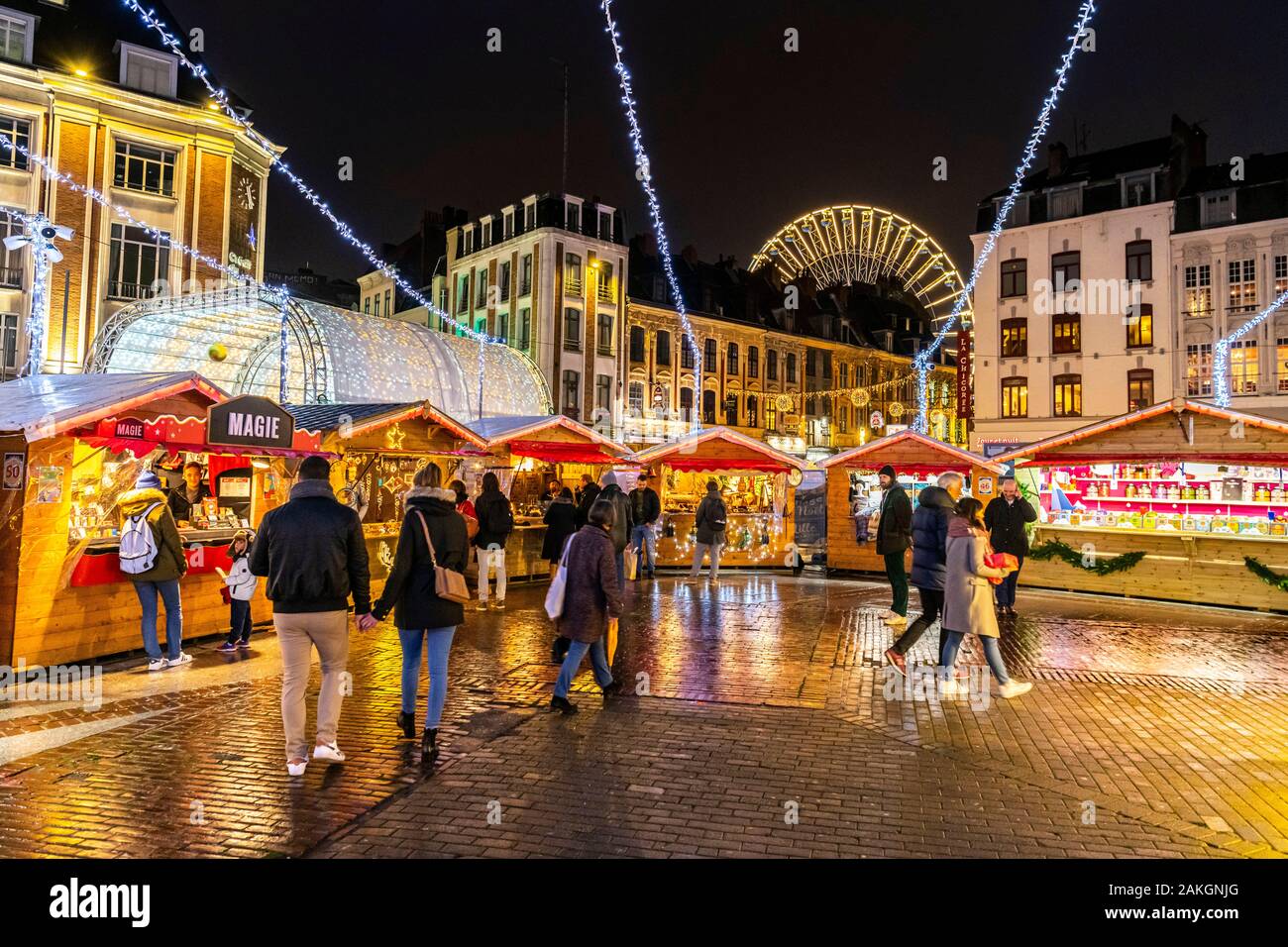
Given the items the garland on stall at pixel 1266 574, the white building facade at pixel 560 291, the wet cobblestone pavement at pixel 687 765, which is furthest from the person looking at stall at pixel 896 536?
the white building facade at pixel 560 291

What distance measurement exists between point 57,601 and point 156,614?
85 cm

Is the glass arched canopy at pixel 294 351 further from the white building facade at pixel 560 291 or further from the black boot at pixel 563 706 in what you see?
the white building facade at pixel 560 291

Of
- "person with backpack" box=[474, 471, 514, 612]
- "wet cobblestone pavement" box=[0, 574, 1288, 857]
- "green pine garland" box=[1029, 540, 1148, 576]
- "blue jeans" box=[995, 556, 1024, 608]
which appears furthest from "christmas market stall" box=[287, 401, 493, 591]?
"green pine garland" box=[1029, 540, 1148, 576]

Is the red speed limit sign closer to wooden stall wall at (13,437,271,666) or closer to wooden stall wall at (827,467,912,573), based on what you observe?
wooden stall wall at (13,437,271,666)

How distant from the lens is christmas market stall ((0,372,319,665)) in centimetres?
754

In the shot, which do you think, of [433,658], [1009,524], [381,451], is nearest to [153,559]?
[433,658]

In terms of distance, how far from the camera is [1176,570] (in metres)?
13.2

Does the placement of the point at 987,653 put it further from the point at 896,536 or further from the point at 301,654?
the point at 301,654

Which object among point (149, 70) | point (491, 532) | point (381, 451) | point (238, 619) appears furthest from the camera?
point (149, 70)

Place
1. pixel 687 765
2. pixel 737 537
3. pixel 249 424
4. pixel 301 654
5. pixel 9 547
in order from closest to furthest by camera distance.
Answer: pixel 301 654 < pixel 687 765 < pixel 9 547 < pixel 249 424 < pixel 737 537

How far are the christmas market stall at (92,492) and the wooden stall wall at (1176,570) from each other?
12.3 metres

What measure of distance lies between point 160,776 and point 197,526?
20.8 feet

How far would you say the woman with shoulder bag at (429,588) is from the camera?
5508 millimetres

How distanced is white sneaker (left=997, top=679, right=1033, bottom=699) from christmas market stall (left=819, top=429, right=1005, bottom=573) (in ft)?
27.7
